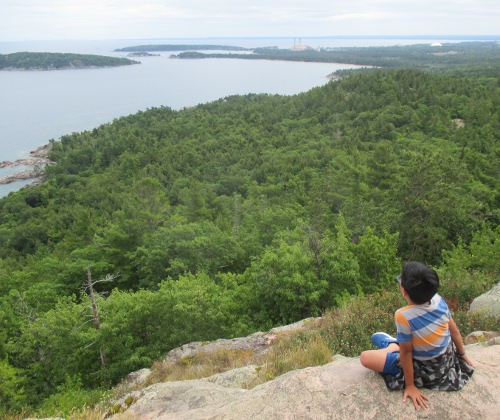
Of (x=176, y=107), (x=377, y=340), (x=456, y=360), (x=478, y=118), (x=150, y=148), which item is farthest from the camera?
(x=176, y=107)

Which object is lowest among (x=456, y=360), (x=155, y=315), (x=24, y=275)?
(x=24, y=275)

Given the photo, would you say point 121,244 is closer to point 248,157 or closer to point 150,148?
point 248,157

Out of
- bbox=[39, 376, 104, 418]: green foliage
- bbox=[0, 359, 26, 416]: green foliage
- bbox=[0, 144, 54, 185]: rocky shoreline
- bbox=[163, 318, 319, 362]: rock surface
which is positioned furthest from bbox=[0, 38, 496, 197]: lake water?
bbox=[163, 318, 319, 362]: rock surface

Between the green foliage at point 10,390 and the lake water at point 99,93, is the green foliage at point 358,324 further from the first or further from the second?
the lake water at point 99,93

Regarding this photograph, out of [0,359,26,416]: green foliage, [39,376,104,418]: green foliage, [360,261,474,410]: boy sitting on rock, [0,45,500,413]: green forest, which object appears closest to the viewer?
[360,261,474,410]: boy sitting on rock

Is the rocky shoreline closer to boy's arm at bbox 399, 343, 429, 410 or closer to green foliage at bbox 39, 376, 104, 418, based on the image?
green foliage at bbox 39, 376, 104, 418

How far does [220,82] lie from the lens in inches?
6388

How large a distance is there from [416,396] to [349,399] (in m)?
0.63

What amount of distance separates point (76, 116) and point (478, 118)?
3929 inches

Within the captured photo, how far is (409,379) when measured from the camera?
3793 mm

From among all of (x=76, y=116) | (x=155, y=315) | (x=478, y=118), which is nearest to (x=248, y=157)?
(x=478, y=118)

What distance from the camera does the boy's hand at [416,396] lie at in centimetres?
376

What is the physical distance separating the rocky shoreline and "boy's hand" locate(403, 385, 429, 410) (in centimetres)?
7728

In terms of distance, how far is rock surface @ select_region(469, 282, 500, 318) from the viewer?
292 inches
